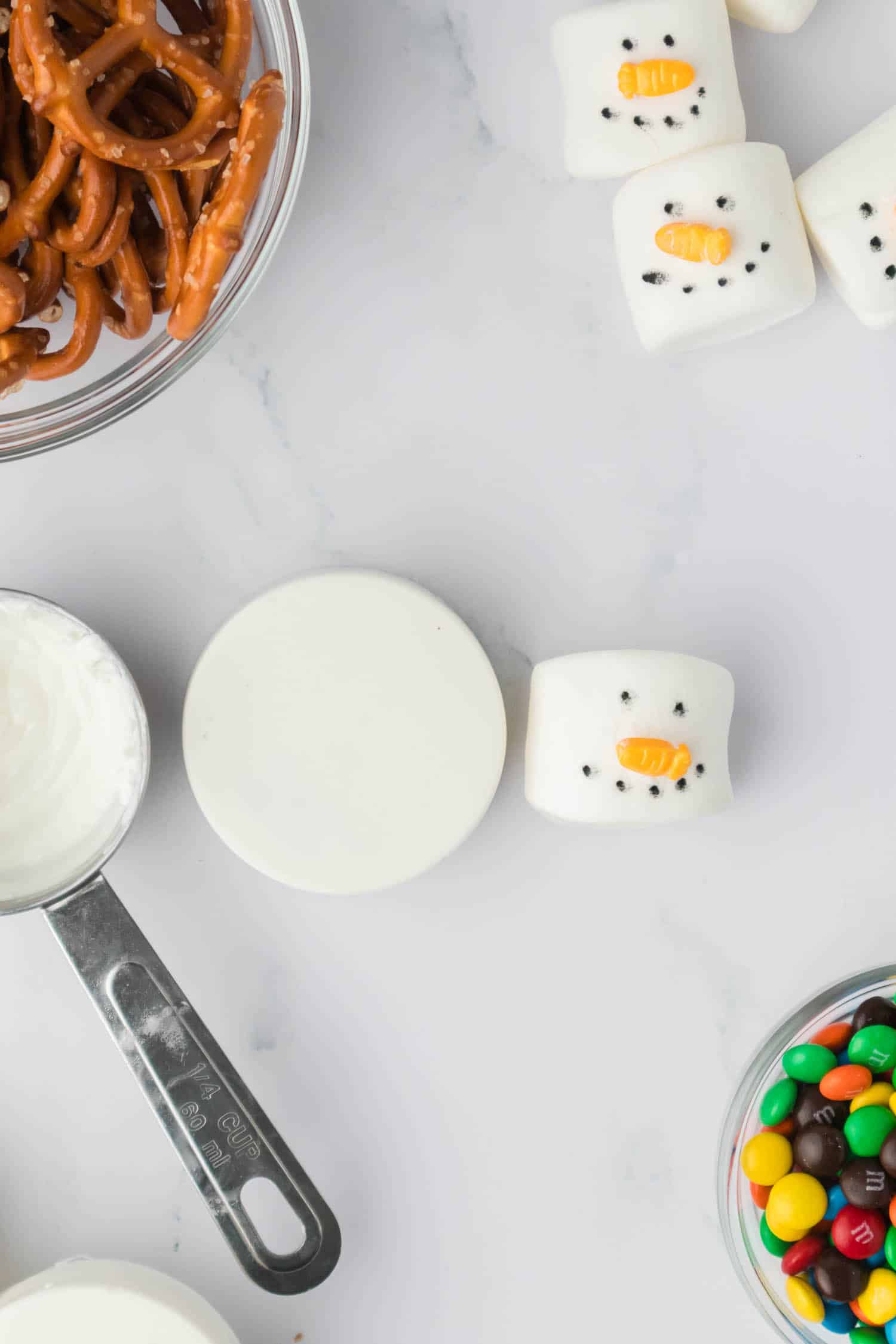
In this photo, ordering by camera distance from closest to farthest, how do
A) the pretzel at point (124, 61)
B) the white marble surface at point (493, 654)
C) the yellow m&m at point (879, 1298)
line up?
the pretzel at point (124, 61) < the yellow m&m at point (879, 1298) < the white marble surface at point (493, 654)

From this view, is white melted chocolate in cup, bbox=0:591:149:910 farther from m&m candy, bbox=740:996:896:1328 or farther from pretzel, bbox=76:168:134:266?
m&m candy, bbox=740:996:896:1328

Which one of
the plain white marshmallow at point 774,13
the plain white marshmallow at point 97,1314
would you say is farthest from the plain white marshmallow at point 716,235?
the plain white marshmallow at point 97,1314

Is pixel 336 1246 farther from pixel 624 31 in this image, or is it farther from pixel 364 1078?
pixel 624 31

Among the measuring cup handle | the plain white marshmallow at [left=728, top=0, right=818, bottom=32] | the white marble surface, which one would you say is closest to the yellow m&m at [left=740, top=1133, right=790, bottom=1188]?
the white marble surface

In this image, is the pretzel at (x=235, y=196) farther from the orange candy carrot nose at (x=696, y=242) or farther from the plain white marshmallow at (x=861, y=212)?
the plain white marshmallow at (x=861, y=212)

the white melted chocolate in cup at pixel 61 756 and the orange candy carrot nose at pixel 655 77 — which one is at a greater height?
the orange candy carrot nose at pixel 655 77

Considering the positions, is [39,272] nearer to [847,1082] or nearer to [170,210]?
[170,210]
